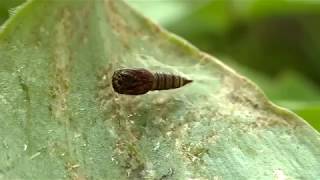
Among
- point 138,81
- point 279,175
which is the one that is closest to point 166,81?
point 138,81

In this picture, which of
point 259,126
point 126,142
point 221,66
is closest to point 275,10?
point 221,66

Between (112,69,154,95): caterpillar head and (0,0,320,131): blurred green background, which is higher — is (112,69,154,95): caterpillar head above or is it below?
above

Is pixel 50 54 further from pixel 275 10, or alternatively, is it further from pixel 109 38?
pixel 275 10

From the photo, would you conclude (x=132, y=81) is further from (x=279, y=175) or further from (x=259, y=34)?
(x=259, y=34)

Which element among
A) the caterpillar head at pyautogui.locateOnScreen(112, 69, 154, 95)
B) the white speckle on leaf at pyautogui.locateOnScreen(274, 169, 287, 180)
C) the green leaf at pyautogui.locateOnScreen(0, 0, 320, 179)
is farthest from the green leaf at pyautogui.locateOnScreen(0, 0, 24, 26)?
the white speckle on leaf at pyautogui.locateOnScreen(274, 169, 287, 180)

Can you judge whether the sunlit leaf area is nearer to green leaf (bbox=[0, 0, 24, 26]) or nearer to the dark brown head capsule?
green leaf (bbox=[0, 0, 24, 26])

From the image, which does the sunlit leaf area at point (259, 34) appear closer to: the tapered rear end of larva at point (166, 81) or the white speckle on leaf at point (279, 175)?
the tapered rear end of larva at point (166, 81)
